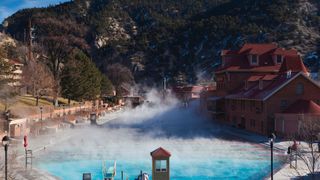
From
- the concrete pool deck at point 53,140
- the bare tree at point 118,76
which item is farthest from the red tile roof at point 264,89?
the bare tree at point 118,76

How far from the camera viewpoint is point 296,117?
146 ft

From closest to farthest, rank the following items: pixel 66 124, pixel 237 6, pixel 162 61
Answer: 1. pixel 66 124
2. pixel 237 6
3. pixel 162 61

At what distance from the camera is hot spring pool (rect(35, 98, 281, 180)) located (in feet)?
100

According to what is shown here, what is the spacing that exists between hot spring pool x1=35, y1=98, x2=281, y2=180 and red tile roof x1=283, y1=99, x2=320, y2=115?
5.93m

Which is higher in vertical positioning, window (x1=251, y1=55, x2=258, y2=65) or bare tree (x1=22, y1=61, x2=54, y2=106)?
window (x1=251, y1=55, x2=258, y2=65)

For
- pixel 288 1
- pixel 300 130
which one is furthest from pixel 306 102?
pixel 288 1

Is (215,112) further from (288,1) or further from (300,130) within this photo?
(288,1)

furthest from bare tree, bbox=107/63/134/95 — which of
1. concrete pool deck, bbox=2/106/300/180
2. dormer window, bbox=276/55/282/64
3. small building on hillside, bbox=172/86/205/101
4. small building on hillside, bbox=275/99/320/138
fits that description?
small building on hillside, bbox=275/99/320/138

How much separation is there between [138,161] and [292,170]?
10993mm

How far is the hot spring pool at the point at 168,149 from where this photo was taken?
100ft

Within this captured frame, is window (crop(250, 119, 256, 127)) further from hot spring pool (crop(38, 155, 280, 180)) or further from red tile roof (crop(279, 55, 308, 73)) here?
hot spring pool (crop(38, 155, 280, 180))

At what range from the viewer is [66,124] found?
5822 centimetres

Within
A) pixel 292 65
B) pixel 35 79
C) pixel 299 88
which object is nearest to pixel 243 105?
pixel 292 65

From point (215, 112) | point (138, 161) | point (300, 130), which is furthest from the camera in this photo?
point (215, 112)
